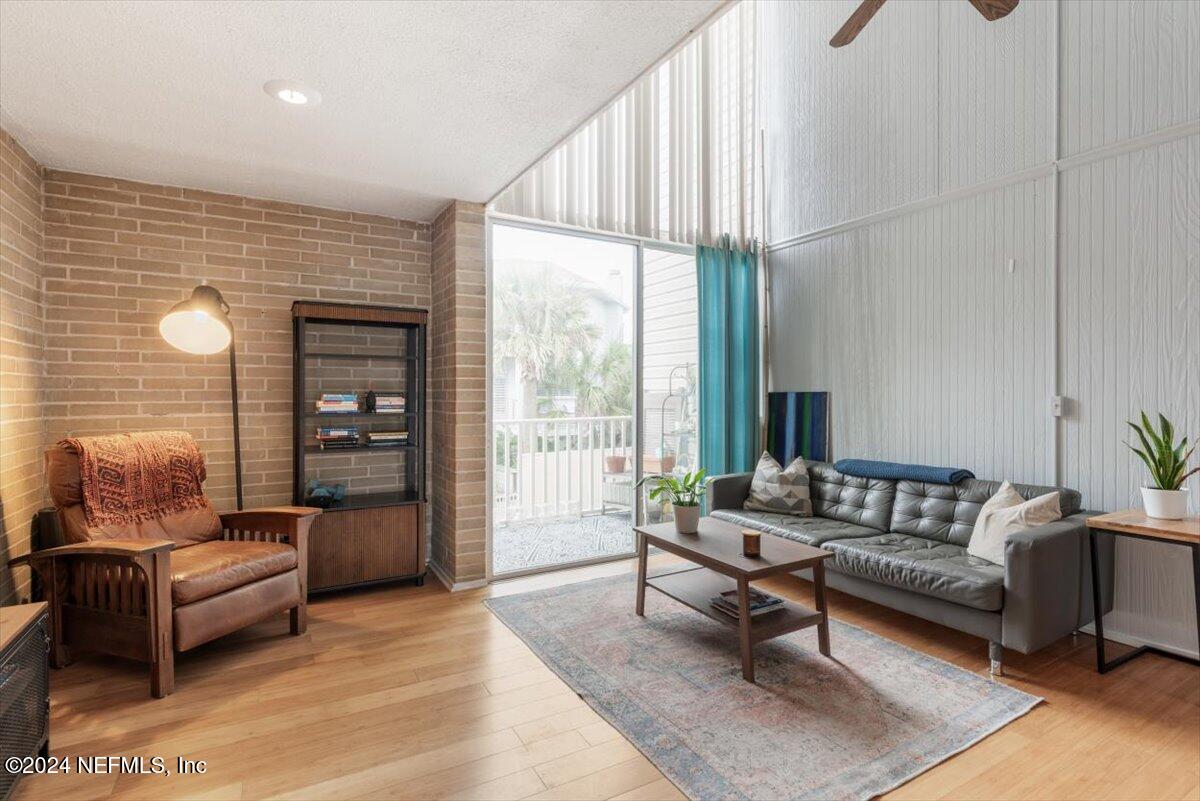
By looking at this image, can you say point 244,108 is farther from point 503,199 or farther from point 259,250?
point 503,199

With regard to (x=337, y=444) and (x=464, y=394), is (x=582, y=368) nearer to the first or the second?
(x=464, y=394)

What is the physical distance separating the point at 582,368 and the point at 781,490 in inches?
68.6

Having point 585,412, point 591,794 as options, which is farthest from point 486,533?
point 591,794

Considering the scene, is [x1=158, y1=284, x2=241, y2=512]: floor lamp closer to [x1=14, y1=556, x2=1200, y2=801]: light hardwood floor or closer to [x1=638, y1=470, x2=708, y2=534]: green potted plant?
[x1=14, y1=556, x2=1200, y2=801]: light hardwood floor

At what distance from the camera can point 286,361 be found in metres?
3.79

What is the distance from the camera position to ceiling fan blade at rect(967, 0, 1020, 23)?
79.3 inches

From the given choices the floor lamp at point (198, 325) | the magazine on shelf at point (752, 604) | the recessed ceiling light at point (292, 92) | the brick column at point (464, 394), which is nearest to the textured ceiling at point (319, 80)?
the recessed ceiling light at point (292, 92)

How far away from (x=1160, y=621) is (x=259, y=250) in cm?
536

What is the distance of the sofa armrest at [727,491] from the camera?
4273mm

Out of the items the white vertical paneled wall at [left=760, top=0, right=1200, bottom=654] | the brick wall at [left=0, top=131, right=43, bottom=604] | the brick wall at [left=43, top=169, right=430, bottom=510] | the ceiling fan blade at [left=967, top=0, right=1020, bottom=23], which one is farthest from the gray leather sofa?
the brick wall at [left=0, top=131, right=43, bottom=604]

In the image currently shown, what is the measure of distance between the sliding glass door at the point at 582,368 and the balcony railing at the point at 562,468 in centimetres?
1

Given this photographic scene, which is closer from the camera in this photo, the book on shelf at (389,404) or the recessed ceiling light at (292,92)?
the recessed ceiling light at (292,92)

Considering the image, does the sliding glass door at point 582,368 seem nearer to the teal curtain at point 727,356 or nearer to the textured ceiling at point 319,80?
the teal curtain at point 727,356

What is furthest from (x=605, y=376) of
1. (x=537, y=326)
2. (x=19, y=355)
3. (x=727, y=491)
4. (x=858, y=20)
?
(x=19, y=355)
